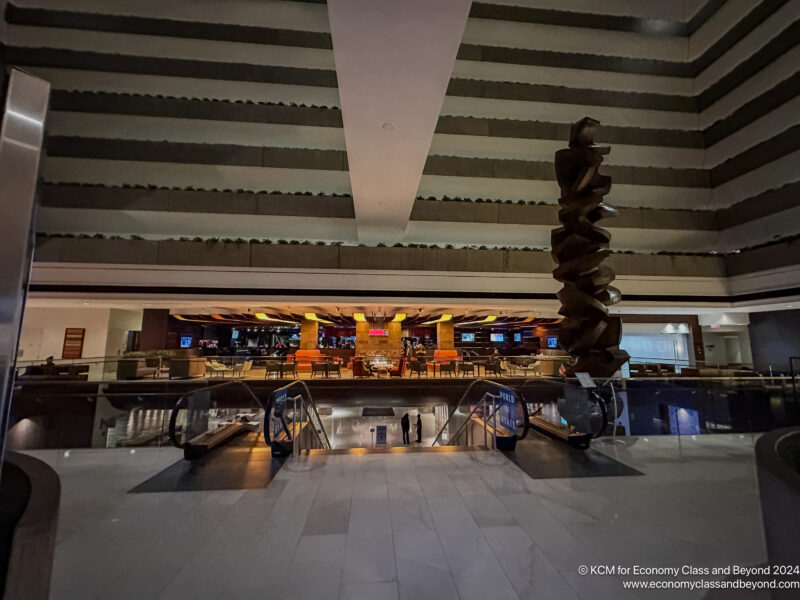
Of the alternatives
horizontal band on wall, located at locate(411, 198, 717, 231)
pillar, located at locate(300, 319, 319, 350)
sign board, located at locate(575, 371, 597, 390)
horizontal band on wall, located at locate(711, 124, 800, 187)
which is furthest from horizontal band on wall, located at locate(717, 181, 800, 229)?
pillar, located at locate(300, 319, 319, 350)

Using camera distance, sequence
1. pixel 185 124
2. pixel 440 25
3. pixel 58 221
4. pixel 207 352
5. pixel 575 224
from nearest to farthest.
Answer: pixel 440 25 → pixel 575 224 → pixel 185 124 → pixel 58 221 → pixel 207 352

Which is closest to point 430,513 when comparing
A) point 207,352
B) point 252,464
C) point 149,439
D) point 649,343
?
point 252,464

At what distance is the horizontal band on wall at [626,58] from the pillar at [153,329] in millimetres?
15732

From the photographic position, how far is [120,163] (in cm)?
937

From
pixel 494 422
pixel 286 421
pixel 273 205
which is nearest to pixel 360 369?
pixel 273 205

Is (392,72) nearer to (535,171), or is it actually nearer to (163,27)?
(163,27)

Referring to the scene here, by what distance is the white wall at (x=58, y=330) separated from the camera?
12859 millimetres

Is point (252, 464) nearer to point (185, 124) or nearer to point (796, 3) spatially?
point (185, 124)

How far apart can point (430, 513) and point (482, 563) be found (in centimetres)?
77

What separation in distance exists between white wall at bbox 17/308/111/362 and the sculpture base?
53.0ft

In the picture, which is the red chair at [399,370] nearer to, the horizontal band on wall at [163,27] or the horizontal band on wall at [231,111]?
the horizontal band on wall at [231,111]

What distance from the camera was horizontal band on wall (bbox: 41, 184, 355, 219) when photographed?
31.7 feet

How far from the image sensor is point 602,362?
506 centimetres

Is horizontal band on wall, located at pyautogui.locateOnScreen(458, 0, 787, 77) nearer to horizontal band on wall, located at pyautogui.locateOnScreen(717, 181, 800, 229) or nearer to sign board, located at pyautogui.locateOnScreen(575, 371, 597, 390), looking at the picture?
horizontal band on wall, located at pyautogui.locateOnScreen(717, 181, 800, 229)
